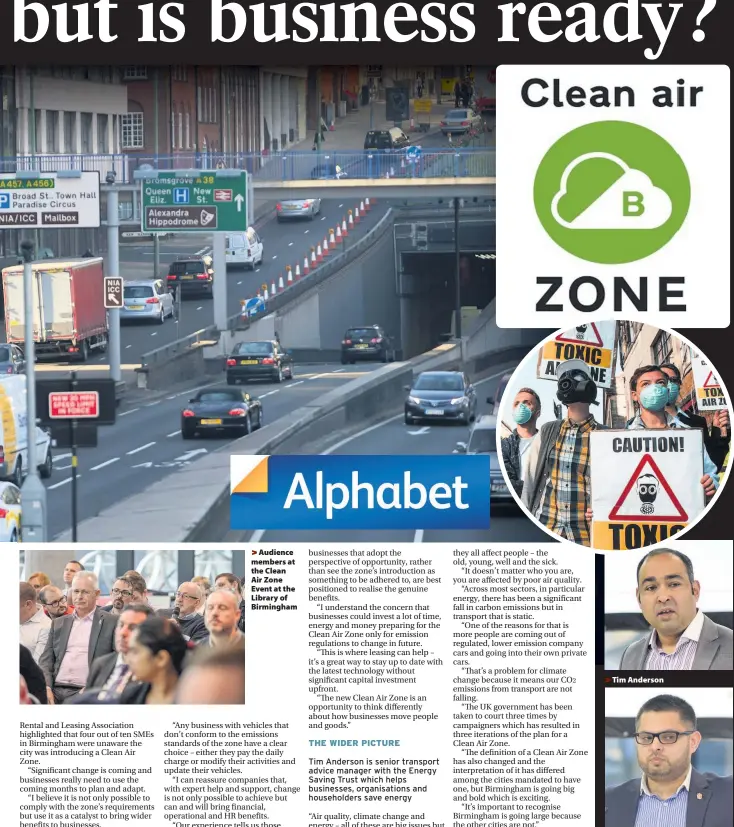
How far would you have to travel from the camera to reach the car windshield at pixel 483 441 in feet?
51.8

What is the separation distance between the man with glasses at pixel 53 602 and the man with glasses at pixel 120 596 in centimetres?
31

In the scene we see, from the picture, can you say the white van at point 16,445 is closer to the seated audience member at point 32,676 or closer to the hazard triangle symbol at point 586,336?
the seated audience member at point 32,676

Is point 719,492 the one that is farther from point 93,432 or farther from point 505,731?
point 93,432

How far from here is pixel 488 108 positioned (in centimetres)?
1577

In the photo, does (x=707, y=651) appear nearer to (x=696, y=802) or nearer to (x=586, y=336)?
(x=696, y=802)

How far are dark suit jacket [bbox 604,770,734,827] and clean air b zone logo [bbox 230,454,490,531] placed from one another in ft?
7.65

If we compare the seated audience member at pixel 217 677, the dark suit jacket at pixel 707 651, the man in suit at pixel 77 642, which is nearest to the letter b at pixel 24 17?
the man in suit at pixel 77 642

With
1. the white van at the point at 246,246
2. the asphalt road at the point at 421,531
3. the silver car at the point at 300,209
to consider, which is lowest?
the asphalt road at the point at 421,531

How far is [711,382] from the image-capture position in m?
15.7

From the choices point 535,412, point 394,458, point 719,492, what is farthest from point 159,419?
point 719,492

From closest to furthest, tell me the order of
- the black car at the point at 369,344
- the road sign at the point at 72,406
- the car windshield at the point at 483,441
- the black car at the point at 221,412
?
the car windshield at the point at 483,441 → the black car at the point at 221,412 → the road sign at the point at 72,406 → the black car at the point at 369,344

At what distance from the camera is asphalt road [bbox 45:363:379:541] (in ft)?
52.4

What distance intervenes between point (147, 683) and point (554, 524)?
3.38 m

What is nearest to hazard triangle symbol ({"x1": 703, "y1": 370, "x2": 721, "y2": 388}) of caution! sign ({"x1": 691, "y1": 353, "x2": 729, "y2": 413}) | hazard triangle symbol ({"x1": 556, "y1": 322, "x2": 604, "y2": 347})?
caution! sign ({"x1": 691, "y1": 353, "x2": 729, "y2": 413})
